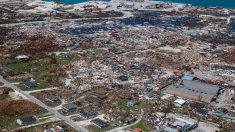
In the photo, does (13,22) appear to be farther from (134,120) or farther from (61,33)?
(134,120)

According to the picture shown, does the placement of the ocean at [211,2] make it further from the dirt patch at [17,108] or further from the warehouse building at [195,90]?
the dirt patch at [17,108]

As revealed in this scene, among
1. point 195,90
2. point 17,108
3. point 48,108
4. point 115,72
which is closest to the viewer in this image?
point 17,108

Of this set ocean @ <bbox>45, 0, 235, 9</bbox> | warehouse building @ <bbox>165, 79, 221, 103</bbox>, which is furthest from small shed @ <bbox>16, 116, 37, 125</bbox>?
ocean @ <bbox>45, 0, 235, 9</bbox>

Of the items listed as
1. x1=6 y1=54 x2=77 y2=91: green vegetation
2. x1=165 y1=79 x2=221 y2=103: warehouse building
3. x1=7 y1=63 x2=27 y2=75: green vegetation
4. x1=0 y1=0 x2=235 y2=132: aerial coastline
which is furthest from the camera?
x1=7 y1=63 x2=27 y2=75: green vegetation

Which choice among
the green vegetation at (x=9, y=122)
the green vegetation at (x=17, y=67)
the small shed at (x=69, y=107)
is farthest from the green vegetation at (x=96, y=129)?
the green vegetation at (x=17, y=67)

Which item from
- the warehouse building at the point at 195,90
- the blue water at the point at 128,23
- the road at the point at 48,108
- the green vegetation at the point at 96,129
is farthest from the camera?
the blue water at the point at 128,23

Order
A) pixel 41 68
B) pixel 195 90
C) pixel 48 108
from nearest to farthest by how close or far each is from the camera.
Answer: pixel 48 108 < pixel 195 90 < pixel 41 68

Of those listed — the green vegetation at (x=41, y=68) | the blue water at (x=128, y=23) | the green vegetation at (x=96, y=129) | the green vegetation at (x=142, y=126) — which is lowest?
the green vegetation at (x=142, y=126)

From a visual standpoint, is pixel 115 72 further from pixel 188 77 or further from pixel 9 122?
pixel 9 122

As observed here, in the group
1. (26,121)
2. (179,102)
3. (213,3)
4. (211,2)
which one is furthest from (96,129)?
(211,2)

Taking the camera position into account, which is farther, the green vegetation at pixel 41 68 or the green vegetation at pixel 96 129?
the green vegetation at pixel 41 68

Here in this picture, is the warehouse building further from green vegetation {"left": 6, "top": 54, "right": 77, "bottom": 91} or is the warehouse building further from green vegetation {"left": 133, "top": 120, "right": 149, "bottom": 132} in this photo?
green vegetation {"left": 6, "top": 54, "right": 77, "bottom": 91}
